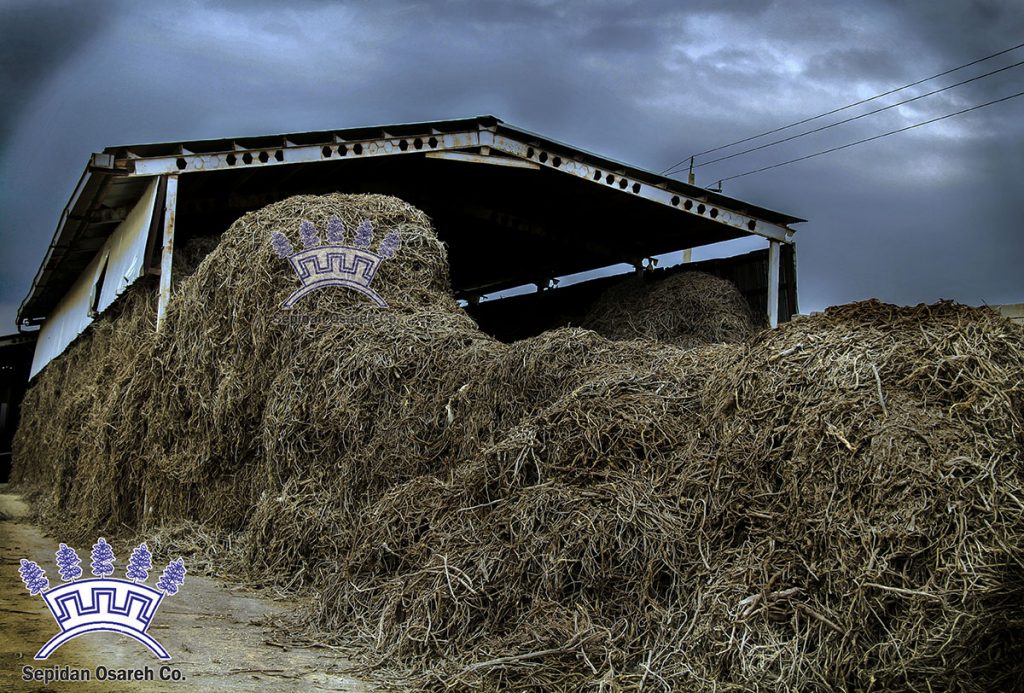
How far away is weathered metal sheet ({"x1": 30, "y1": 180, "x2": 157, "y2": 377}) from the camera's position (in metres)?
11.6

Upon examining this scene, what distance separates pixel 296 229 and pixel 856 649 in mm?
6855

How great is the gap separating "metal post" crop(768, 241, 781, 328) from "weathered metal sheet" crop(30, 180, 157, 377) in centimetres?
878

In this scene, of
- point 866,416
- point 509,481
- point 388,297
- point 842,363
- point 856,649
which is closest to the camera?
point 856,649

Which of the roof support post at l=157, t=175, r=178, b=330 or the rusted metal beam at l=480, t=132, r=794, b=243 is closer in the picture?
the roof support post at l=157, t=175, r=178, b=330

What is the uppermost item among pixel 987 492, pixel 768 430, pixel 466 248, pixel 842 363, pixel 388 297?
pixel 466 248


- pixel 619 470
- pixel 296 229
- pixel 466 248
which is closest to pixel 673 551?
pixel 619 470

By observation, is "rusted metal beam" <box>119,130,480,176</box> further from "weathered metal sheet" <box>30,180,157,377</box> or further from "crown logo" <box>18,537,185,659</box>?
"crown logo" <box>18,537,185,659</box>

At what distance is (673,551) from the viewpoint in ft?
16.3

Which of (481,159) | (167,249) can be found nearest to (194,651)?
(167,249)

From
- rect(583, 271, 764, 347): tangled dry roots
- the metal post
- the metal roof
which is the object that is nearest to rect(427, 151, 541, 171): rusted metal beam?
the metal roof

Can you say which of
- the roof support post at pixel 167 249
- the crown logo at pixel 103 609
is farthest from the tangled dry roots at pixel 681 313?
the crown logo at pixel 103 609

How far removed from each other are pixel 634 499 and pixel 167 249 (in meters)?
7.47

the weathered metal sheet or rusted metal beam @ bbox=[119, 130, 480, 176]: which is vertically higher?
rusted metal beam @ bbox=[119, 130, 480, 176]

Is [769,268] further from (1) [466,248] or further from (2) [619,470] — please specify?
(2) [619,470]
